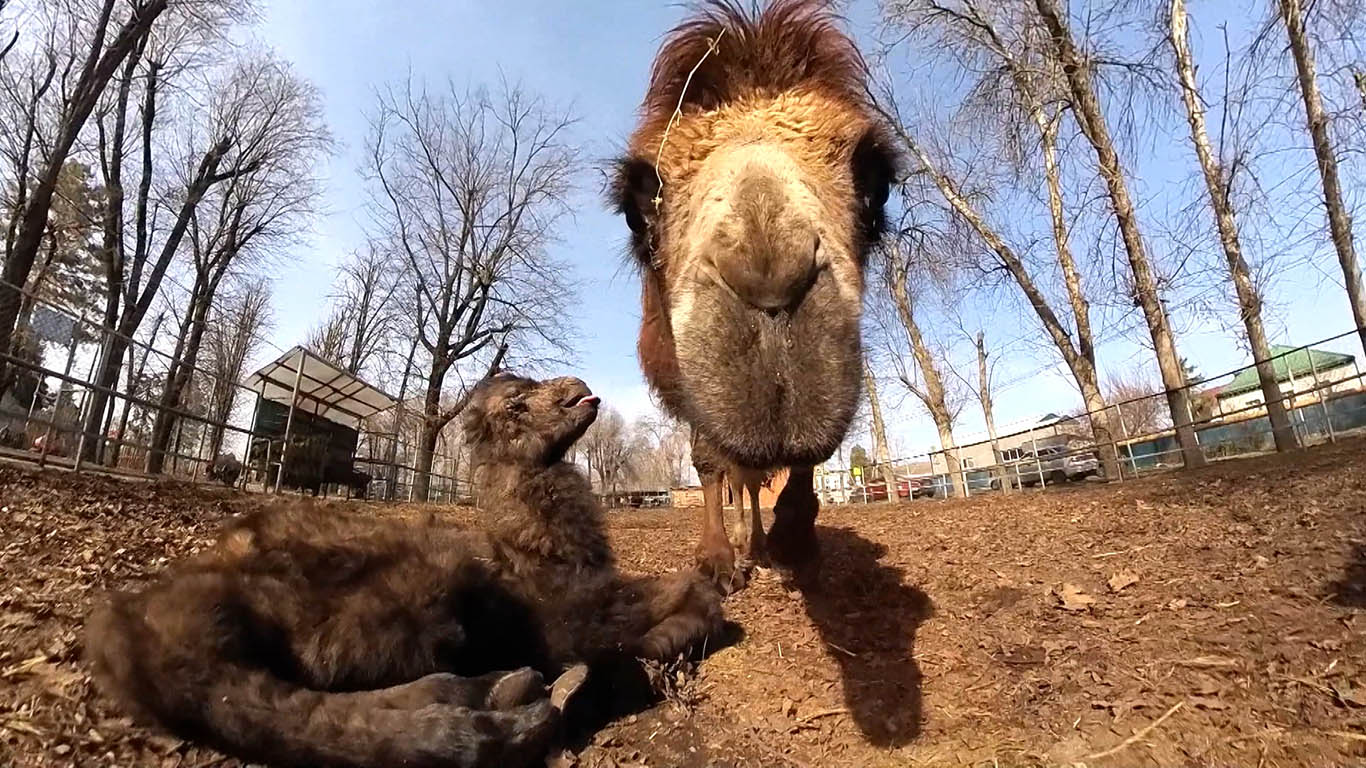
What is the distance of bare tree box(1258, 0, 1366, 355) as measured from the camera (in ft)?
19.9

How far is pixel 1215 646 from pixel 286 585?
3.39m

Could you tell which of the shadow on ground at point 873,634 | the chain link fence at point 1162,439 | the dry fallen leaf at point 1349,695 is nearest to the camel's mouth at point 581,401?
the shadow on ground at point 873,634

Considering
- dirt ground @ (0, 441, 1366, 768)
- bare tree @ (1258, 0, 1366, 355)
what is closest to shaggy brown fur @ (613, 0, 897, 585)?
dirt ground @ (0, 441, 1366, 768)

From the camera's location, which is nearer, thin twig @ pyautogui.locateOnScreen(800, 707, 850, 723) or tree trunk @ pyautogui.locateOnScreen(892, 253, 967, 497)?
thin twig @ pyautogui.locateOnScreen(800, 707, 850, 723)

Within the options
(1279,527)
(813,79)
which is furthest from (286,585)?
(1279,527)

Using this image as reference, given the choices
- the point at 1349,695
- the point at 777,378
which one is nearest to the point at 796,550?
the point at 1349,695

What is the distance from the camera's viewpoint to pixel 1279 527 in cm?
384

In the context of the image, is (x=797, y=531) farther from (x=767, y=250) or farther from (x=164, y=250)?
(x=164, y=250)

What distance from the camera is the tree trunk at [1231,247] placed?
10.5 m

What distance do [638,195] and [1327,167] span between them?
8.41 m

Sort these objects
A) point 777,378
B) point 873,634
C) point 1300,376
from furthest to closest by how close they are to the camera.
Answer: point 1300,376 < point 873,634 < point 777,378

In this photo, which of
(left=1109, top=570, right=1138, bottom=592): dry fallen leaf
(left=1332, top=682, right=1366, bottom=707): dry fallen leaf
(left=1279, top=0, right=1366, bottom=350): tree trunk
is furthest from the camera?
(left=1279, top=0, right=1366, bottom=350): tree trunk

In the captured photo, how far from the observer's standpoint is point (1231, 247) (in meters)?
10.7

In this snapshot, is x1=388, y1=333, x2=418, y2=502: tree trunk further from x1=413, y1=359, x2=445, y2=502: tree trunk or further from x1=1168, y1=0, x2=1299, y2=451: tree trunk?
x1=1168, y1=0, x2=1299, y2=451: tree trunk
